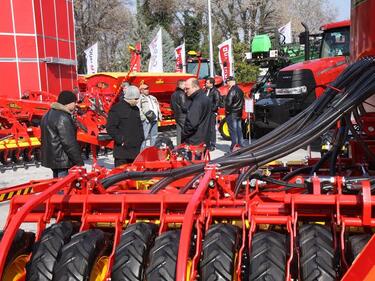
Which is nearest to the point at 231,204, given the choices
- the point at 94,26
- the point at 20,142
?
the point at 20,142

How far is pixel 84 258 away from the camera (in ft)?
7.82

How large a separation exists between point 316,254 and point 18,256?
1539 mm

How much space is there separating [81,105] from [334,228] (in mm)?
8832

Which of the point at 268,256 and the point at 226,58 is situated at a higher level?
the point at 226,58

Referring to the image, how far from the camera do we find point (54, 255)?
2.46 metres

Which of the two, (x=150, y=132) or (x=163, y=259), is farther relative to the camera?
(x=150, y=132)

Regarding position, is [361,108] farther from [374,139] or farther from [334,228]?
[334,228]

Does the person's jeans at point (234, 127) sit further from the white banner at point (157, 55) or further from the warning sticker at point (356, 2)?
the white banner at point (157, 55)

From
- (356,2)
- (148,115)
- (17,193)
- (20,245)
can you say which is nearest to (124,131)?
(17,193)

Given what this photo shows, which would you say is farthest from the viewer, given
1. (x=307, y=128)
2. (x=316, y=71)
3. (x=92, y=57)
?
(x=92, y=57)

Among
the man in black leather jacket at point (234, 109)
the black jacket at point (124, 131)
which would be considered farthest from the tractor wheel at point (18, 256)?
the man in black leather jacket at point (234, 109)

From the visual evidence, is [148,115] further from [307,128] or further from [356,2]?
[307,128]

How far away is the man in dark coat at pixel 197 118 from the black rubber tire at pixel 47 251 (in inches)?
135

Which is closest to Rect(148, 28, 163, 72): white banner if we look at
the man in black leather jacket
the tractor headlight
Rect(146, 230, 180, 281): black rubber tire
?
the man in black leather jacket
